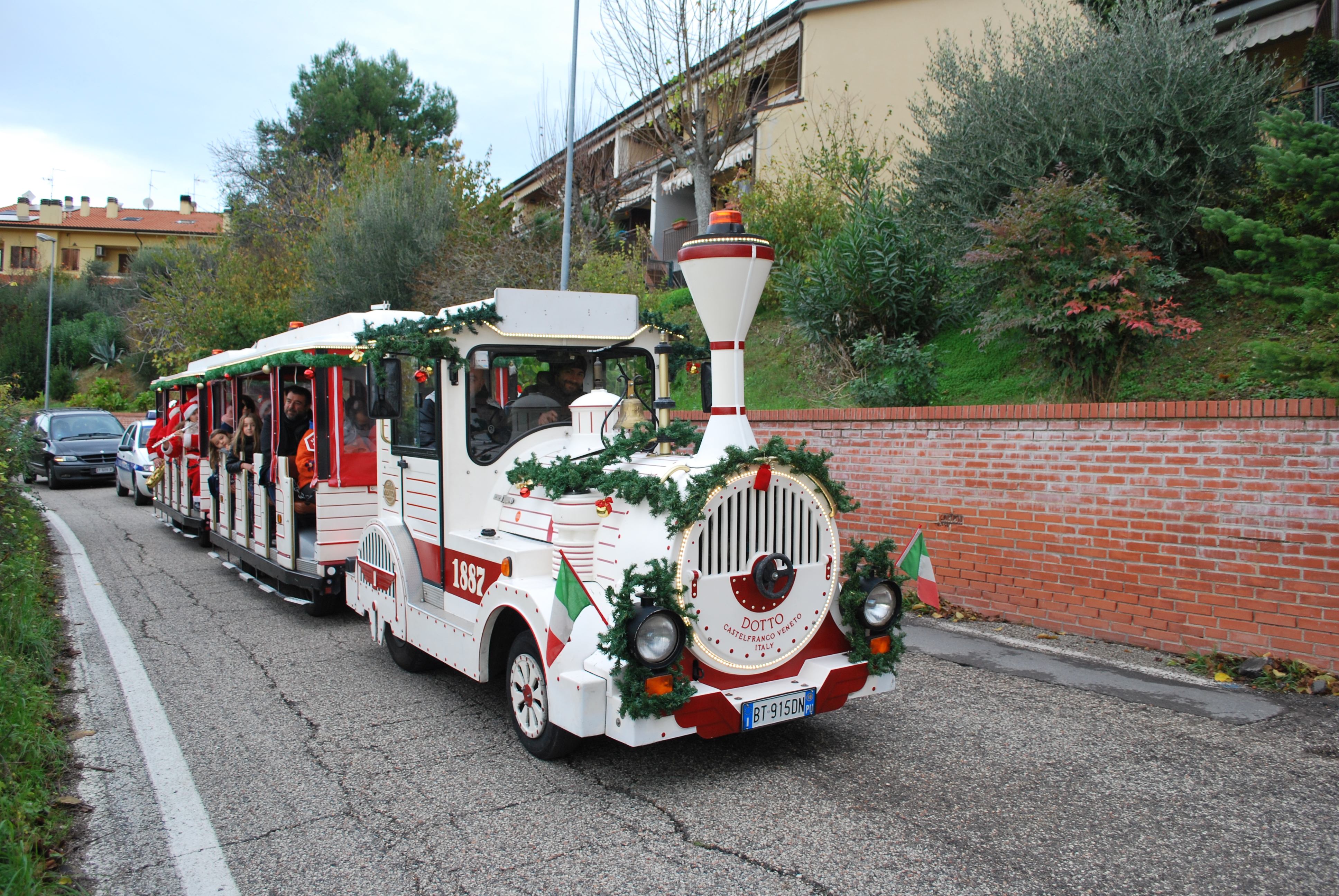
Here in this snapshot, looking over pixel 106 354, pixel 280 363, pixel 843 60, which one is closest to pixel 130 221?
pixel 106 354

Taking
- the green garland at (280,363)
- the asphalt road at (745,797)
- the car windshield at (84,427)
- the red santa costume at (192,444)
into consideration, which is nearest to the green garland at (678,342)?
the green garland at (280,363)

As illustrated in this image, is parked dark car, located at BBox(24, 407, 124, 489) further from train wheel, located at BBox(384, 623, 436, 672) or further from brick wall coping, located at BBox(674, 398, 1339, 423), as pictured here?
brick wall coping, located at BBox(674, 398, 1339, 423)

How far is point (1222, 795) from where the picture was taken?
4062 mm

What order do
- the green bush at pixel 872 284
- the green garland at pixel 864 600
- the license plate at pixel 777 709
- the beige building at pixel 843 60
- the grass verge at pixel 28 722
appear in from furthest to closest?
1. the beige building at pixel 843 60
2. the green bush at pixel 872 284
3. the green garland at pixel 864 600
4. the license plate at pixel 777 709
5. the grass verge at pixel 28 722

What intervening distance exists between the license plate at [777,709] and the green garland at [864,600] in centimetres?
40

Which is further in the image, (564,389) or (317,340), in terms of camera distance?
(317,340)

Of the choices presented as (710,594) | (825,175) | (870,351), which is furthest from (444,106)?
(710,594)

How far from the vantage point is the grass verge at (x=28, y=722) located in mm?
3340

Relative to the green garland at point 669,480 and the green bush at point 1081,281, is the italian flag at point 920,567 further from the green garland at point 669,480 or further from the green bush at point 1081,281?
the green bush at point 1081,281

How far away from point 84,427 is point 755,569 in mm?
22305

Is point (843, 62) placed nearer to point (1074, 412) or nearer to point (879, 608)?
point (1074, 412)

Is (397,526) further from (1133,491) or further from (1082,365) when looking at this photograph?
(1082,365)

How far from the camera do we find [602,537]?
14.9ft

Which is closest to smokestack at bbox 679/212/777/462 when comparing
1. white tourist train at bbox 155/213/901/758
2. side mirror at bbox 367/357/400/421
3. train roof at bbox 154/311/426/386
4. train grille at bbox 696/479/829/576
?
white tourist train at bbox 155/213/901/758
